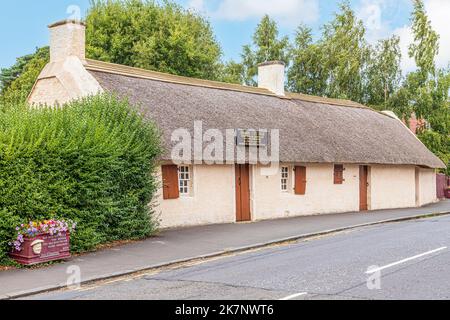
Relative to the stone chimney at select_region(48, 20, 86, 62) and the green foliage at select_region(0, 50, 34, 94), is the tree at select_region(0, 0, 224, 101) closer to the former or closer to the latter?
the green foliage at select_region(0, 50, 34, 94)

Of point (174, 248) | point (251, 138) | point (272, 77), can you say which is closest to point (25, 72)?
point (272, 77)

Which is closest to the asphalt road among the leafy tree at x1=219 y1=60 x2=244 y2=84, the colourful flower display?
the colourful flower display

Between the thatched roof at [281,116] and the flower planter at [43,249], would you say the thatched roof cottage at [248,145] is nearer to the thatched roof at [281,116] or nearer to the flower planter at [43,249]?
the thatched roof at [281,116]

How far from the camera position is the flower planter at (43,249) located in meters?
11.4

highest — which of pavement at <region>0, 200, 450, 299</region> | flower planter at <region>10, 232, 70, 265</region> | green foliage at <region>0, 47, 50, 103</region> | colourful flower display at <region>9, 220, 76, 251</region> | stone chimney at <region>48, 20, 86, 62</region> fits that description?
green foliage at <region>0, 47, 50, 103</region>

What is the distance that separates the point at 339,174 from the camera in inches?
981

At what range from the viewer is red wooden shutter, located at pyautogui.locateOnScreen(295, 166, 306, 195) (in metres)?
22.6

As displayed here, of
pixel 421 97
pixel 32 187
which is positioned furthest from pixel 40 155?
pixel 421 97

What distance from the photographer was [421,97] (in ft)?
132

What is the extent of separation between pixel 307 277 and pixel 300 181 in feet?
42.7

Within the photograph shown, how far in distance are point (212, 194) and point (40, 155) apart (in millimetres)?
8014

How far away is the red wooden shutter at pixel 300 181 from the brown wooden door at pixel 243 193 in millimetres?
2675

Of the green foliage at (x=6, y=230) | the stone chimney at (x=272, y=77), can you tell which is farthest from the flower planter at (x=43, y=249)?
the stone chimney at (x=272, y=77)

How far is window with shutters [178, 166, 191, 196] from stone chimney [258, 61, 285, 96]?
431 inches
